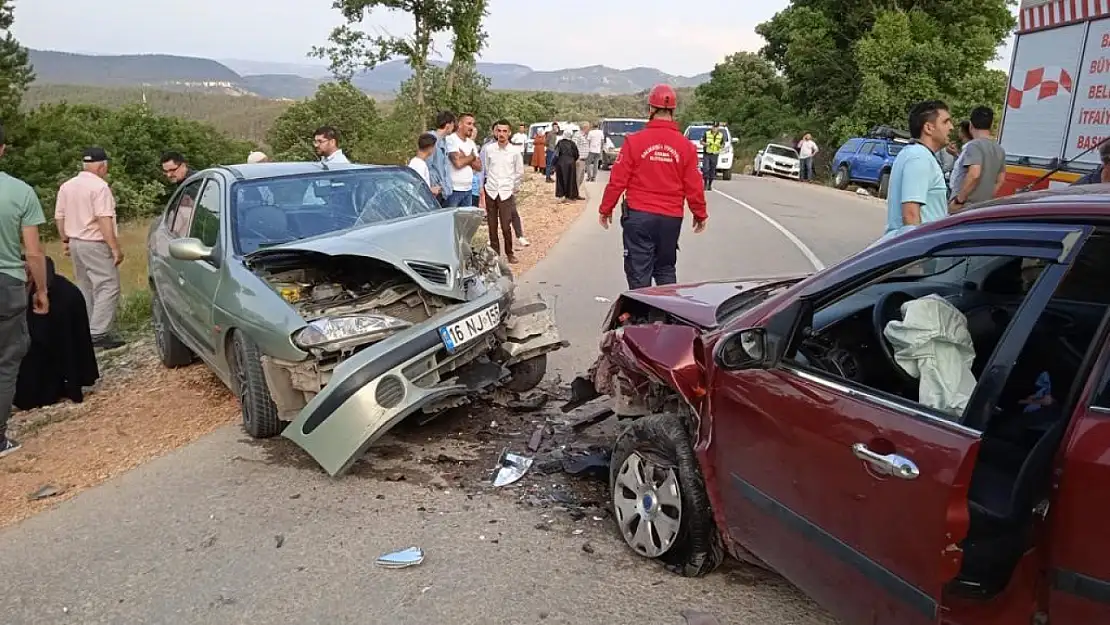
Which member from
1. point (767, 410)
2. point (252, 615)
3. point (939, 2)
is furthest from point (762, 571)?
point (939, 2)

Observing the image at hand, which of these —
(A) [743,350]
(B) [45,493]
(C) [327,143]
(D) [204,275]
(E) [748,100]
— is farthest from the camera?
(E) [748,100]

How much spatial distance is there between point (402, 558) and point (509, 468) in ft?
3.29

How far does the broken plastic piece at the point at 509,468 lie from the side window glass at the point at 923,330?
195 centimetres

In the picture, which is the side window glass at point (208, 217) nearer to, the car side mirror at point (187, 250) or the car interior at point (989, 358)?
the car side mirror at point (187, 250)

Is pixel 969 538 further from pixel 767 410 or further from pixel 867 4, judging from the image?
pixel 867 4

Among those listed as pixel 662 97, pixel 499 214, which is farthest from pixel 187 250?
pixel 499 214

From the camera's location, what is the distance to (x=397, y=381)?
4.16 m

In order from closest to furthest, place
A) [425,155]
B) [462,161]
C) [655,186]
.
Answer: [655,186], [425,155], [462,161]

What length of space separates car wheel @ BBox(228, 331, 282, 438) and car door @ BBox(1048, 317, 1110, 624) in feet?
13.0

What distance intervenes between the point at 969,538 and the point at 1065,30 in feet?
27.5

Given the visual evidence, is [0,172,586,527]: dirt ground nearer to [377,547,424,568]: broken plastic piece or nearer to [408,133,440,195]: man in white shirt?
[377,547,424,568]: broken plastic piece

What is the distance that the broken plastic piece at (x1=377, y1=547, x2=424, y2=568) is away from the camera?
11.2 ft

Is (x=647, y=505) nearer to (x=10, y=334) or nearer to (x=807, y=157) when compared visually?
(x=10, y=334)

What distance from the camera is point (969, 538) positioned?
6.48 feet
